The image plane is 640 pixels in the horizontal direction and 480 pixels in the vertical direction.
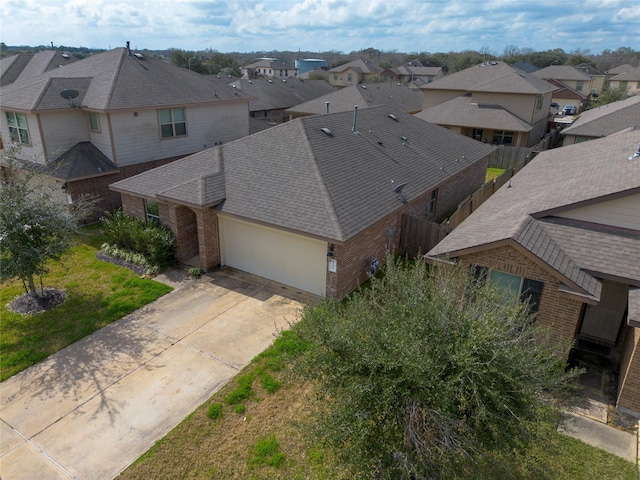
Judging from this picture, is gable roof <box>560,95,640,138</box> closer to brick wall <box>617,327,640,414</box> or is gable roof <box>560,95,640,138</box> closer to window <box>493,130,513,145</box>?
window <box>493,130,513,145</box>

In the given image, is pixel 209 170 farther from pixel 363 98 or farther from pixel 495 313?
pixel 363 98

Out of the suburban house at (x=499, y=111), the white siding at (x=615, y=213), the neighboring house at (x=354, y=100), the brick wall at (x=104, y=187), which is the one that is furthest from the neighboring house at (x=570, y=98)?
the brick wall at (x=104, y=187)

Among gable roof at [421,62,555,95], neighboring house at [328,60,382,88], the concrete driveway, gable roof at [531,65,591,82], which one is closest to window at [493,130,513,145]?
gable roof at [421,62,555,95]

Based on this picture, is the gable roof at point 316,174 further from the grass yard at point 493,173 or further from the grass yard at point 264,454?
the grass yard at point 493,173

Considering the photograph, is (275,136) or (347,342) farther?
(275,136)

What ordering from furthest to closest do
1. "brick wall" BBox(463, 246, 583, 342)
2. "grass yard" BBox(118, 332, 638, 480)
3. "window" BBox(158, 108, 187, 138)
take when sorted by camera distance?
"window" BBox(158, 108, 187, 138), "brick wall" BBox(463, 246, 583, 342), "grass yard" BBox(118, 332, 638, 480)

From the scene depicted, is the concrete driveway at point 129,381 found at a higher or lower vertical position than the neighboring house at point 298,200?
lower

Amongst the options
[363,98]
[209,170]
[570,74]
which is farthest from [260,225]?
[570,74]
